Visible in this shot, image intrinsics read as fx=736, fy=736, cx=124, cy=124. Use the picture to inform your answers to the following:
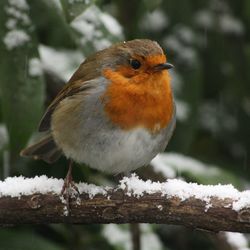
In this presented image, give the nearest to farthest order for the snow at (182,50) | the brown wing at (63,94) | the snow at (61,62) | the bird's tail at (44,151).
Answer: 1. the brown wing at (63,94)
2. the bird's tail at (44,151)
3. the snow at (61,62)
4. the snow at (182,50)

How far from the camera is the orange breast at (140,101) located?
12.0 ft

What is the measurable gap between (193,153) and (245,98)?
539mm

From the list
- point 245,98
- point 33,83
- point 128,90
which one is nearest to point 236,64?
point 245,98

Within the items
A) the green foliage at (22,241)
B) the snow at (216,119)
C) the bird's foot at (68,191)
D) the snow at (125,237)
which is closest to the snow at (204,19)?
the snow at (216,119)

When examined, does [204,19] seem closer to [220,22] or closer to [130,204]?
[220,22]

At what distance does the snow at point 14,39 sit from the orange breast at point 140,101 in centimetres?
48

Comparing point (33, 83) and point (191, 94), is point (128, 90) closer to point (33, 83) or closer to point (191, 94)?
point (33, 83)

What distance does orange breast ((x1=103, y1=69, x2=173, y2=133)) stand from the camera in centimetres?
367

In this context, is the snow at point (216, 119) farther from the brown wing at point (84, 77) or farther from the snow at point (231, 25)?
the brown wing at point (84, 77)

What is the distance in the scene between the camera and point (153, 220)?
3.12 meters


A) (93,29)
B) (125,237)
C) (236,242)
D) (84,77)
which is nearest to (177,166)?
(125,237)

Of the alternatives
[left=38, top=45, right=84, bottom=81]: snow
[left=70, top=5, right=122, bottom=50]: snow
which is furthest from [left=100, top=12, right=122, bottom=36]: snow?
[left=38, top=45, right=84, bottom=81]: snow

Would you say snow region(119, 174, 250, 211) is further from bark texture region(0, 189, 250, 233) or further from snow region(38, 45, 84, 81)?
snow region(38, 45, 84, 81)

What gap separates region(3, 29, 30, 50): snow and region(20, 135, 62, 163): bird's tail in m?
0.80
